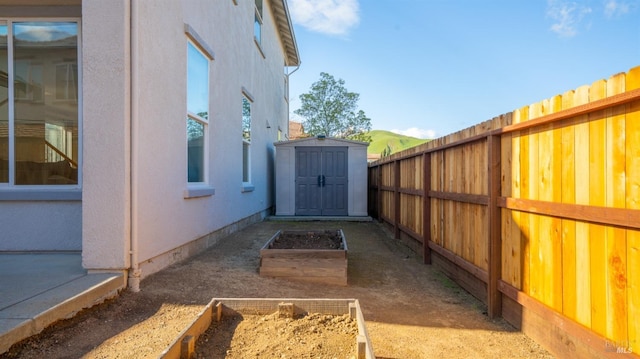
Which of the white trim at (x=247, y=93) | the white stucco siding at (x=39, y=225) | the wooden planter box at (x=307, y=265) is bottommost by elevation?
the wooden planter box at (x=307, y=265)

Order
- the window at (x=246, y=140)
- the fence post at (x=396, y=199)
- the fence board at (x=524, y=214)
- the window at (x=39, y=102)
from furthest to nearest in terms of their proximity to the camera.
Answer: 1. the window at (x=246, y=140)
2. the fence post at (x=396, y=199)
3. the window at (x=39, y=102)
4. the fence board at (x=524, y=214)

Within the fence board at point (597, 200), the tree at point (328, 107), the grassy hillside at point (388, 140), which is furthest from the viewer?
the grassy hillside at point (388, 140)

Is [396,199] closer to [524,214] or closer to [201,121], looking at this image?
[201,121]

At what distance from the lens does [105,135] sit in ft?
11.0

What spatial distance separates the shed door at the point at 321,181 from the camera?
10.6 m

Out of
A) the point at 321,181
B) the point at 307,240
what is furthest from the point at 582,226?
the point at 321,181

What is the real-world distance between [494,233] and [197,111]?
4.10 meters

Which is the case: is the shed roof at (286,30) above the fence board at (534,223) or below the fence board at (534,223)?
above

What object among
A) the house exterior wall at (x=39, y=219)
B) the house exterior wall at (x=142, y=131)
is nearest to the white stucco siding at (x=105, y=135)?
the house exterior wall at (x=142, y=131)

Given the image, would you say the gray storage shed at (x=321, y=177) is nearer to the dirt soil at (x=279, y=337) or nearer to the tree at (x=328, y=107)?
the dirt soil at (x=279, y=337)

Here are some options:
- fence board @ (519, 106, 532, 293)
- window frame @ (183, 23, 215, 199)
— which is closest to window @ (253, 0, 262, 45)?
window frame @ (183, 23, 215, 199)

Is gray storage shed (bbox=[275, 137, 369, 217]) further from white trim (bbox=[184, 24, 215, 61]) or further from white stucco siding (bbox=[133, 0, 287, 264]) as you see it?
white trim (bbox=[184, 24, 215, 61])

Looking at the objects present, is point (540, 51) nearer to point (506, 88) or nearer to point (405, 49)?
point (405, 49)

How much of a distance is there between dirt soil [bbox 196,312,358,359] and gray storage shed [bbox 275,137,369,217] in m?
8.16
